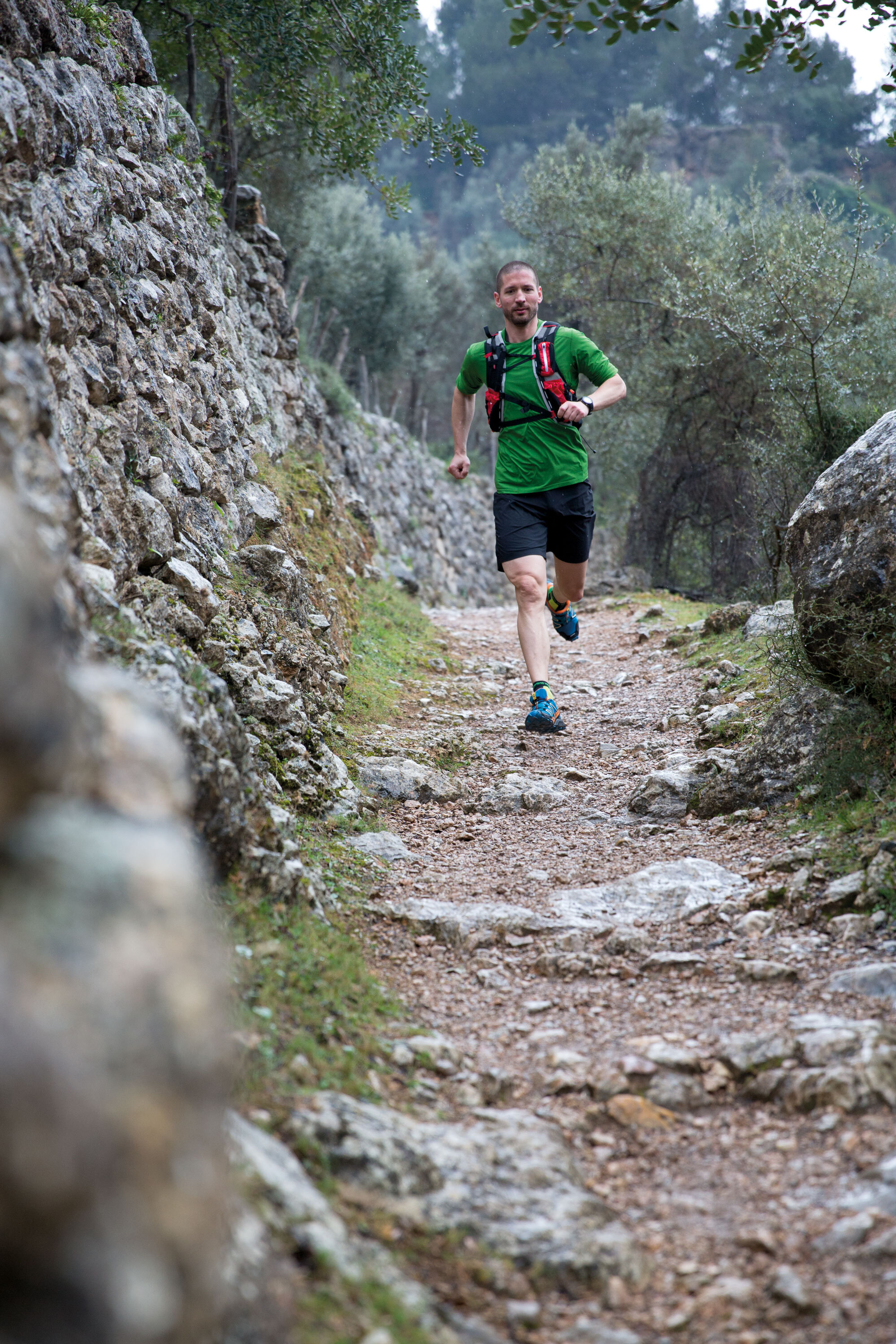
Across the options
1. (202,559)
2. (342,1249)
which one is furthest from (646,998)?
(202,559)

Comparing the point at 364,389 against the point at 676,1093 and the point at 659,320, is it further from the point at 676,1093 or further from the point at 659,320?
the point at 676,1093

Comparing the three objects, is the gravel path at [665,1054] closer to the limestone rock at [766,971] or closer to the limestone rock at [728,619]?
the limestone rock at [766,971]

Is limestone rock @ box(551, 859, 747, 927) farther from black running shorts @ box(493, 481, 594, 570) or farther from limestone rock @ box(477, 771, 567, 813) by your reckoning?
black running shorts @ box(493, 481, 594, 570)

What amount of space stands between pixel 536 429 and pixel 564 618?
168 cm

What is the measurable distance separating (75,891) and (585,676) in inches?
303

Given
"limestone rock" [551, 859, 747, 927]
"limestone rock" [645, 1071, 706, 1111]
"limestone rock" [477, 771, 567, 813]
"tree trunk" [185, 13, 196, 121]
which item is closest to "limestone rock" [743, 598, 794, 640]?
"limestone rock" [477, 771, 567, 813]

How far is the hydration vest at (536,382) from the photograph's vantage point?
639cm

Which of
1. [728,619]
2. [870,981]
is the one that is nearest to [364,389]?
[728,619]

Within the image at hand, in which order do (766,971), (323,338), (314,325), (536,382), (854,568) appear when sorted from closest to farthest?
1. (766,971)
2. (854,568)
3. (536,382)
4. (323,338)
5. (314,325)

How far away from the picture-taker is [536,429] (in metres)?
6.52

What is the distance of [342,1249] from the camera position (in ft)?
6.26

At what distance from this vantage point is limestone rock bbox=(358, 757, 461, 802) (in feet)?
17.7

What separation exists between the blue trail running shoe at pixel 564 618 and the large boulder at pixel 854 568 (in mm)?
2840

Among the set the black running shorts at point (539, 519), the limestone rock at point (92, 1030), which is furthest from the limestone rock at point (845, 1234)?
the black running shorts at point (539, 519)
